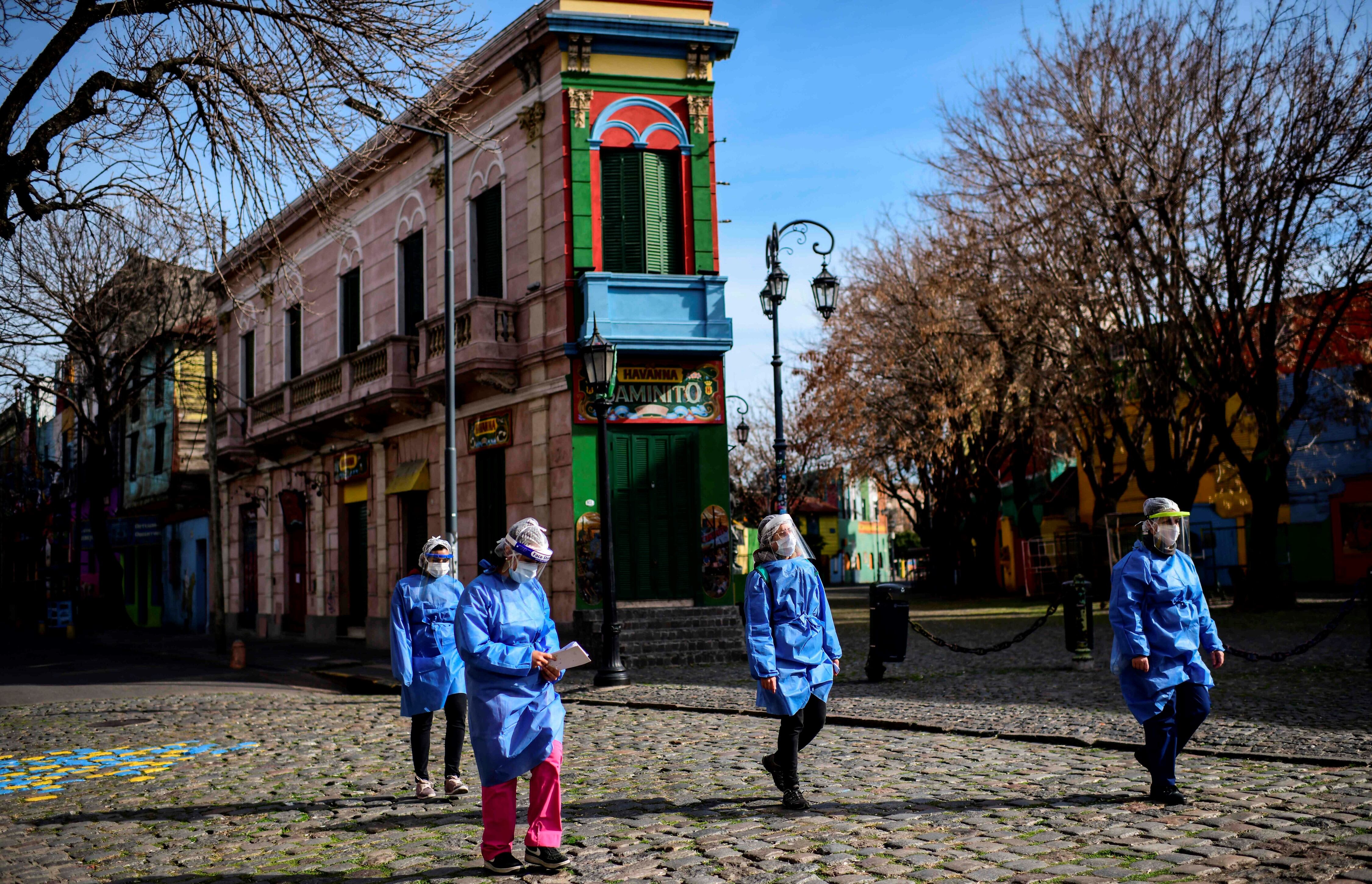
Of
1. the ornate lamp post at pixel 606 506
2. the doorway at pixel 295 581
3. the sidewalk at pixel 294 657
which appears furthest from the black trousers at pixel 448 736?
the doorway at pixel 295 581

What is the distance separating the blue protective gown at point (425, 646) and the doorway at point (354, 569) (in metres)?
18.4

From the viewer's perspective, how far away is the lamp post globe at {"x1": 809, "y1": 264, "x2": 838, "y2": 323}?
1980 cm

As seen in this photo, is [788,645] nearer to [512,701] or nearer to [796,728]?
[796,728]

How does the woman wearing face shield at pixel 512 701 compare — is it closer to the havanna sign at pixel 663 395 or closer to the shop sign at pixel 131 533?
the havanna sign at pixel 663 395

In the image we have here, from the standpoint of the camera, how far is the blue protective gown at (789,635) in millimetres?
7035

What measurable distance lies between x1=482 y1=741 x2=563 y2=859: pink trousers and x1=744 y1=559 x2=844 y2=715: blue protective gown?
1.62 metres

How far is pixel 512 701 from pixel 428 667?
2377mm

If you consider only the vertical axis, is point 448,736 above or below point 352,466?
below

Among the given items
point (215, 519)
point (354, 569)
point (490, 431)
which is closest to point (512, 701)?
point (490, 431)

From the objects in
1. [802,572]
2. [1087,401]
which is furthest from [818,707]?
[1087,401]

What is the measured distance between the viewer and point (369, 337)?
25875mm

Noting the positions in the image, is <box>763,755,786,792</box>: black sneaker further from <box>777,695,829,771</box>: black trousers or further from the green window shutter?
the green window shutter

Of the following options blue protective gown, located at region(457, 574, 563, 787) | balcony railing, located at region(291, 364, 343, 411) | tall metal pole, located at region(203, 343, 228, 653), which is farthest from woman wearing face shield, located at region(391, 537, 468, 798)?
balcony railing, located at region(291, 364, 343, 411)

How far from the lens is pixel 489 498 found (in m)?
21.1
